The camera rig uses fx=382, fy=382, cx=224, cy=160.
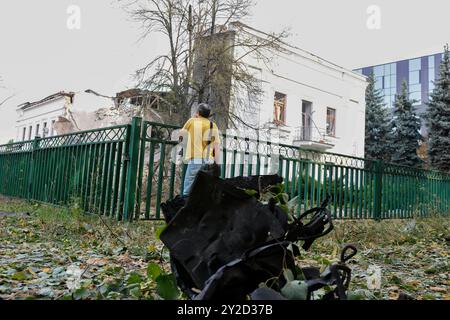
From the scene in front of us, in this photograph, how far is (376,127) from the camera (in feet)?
107

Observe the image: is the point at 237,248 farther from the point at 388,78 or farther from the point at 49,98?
the point at 388,78

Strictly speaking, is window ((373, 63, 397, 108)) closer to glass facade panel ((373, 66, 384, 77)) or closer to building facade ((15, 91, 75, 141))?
glass facade panel ((373, 66, 384, 77))

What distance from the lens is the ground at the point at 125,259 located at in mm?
1911

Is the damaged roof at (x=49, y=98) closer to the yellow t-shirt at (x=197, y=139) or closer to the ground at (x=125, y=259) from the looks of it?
the ground at (x=125, y=259)

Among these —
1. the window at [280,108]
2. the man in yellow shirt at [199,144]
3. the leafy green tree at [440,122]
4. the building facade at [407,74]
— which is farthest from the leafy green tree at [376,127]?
the man in yellow shirt at [199,144]

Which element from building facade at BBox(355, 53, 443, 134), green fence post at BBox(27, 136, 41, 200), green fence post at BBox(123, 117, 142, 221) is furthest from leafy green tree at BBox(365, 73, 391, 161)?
green fence post at BBox(123, 117, 142, 221)

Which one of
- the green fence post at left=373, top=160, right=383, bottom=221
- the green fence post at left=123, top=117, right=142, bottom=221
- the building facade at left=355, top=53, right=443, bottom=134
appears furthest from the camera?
the building facade at left=355, top=53, right=443, bottom=134

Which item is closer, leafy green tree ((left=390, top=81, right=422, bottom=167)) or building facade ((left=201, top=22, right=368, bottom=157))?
building facade ((left=201, top=22, right=368, bottom=157))

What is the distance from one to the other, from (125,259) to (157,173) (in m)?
2.67

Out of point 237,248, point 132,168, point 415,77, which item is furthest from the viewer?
point 415,77

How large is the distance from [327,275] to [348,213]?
7.42m

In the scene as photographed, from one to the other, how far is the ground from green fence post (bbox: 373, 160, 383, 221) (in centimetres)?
222

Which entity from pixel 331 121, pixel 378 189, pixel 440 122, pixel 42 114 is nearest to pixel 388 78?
pixel 440 122

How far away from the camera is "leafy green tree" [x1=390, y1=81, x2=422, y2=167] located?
3003 centimetres
